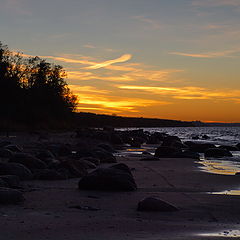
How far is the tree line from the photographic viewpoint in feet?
163

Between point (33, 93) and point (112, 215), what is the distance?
184 feet

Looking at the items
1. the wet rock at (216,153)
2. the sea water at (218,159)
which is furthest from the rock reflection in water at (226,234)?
the wet rock at (216,153)

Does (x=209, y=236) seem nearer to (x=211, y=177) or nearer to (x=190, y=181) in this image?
(x=190, y=181)

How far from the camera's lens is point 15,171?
34.8ft

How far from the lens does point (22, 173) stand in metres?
10.7

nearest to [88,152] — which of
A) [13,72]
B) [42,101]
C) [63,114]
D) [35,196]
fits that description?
[35,196]

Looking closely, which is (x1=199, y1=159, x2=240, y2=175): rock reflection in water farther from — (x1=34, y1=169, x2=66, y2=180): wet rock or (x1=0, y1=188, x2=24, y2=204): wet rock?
(x1=0, y1=188, x2=24, y2=204): wet rock

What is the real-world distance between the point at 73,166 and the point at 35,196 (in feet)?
11.6

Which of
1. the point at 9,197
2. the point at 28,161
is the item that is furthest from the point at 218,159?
the point at 9,197

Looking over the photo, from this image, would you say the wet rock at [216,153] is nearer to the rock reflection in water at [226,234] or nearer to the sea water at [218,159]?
the sea water at [218,159]

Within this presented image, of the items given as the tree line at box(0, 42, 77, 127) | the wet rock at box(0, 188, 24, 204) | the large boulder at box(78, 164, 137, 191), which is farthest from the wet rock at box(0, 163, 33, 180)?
the tree line at box(0, 42, 77, 127)

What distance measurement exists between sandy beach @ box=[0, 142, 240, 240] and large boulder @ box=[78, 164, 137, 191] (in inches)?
9.6

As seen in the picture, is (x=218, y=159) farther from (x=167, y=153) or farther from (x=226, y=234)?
(x=226, y=234)

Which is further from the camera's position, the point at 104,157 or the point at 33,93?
the point at 33,93
